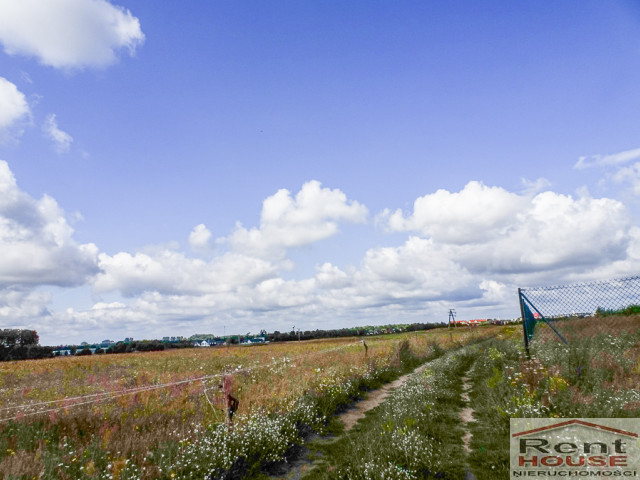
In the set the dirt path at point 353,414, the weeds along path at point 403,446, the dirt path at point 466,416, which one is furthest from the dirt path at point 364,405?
the dirt path at point 466,416

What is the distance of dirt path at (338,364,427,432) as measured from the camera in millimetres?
10367

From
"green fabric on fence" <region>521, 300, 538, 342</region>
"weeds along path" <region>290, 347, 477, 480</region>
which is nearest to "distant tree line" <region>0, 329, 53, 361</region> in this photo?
"weeds along path" <region>290, 347, 477, 480</region>

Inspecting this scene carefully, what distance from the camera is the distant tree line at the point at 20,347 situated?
50.5 meters

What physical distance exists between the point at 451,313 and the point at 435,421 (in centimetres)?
8838

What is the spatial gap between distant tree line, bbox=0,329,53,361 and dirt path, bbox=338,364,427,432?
185ft

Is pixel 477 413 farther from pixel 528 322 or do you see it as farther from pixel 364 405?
pixel 528 322

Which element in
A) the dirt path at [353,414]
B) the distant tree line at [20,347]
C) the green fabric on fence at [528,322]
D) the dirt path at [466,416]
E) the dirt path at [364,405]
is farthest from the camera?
the distant tree line at [20,347]

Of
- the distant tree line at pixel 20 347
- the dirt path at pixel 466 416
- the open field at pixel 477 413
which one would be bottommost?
the distant tree line at pixel 20 347

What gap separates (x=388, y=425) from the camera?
7.76 meters

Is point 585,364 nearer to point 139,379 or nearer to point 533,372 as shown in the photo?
point 533,372

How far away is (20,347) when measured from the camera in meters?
52.0

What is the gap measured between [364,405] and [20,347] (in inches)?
2343

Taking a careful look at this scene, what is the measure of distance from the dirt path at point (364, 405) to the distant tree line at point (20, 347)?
5644cm

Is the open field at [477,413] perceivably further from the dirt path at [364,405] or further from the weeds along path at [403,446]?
the dirt path at [364,405]
